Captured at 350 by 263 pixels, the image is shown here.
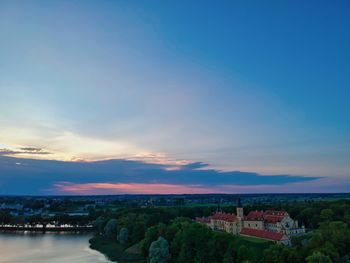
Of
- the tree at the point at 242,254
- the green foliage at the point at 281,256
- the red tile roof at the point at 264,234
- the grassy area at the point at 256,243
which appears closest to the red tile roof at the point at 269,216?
the red tile roof at the point at 264,234

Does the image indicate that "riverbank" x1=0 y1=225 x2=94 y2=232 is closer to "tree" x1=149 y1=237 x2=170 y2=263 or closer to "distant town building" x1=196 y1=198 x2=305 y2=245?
"distant town building" x1=196 y1=198 x2=305 y2=245

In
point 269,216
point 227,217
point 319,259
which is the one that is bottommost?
point 319,259

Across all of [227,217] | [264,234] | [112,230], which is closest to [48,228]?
[112,230]

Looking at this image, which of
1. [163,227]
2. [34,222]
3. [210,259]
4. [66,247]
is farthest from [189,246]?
[34,222]

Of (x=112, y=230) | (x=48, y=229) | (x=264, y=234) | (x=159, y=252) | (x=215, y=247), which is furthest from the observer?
(x=48, y=229)

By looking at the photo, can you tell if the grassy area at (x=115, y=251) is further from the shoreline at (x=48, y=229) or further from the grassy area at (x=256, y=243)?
the shoreline at (x=48, y=229)

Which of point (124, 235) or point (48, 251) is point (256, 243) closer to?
point (124, 235)

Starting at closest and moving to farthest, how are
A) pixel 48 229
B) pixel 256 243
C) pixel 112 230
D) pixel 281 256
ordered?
pixel 281 256 < pixel 256 243 < pixel 112 230 < pixel 48 229
